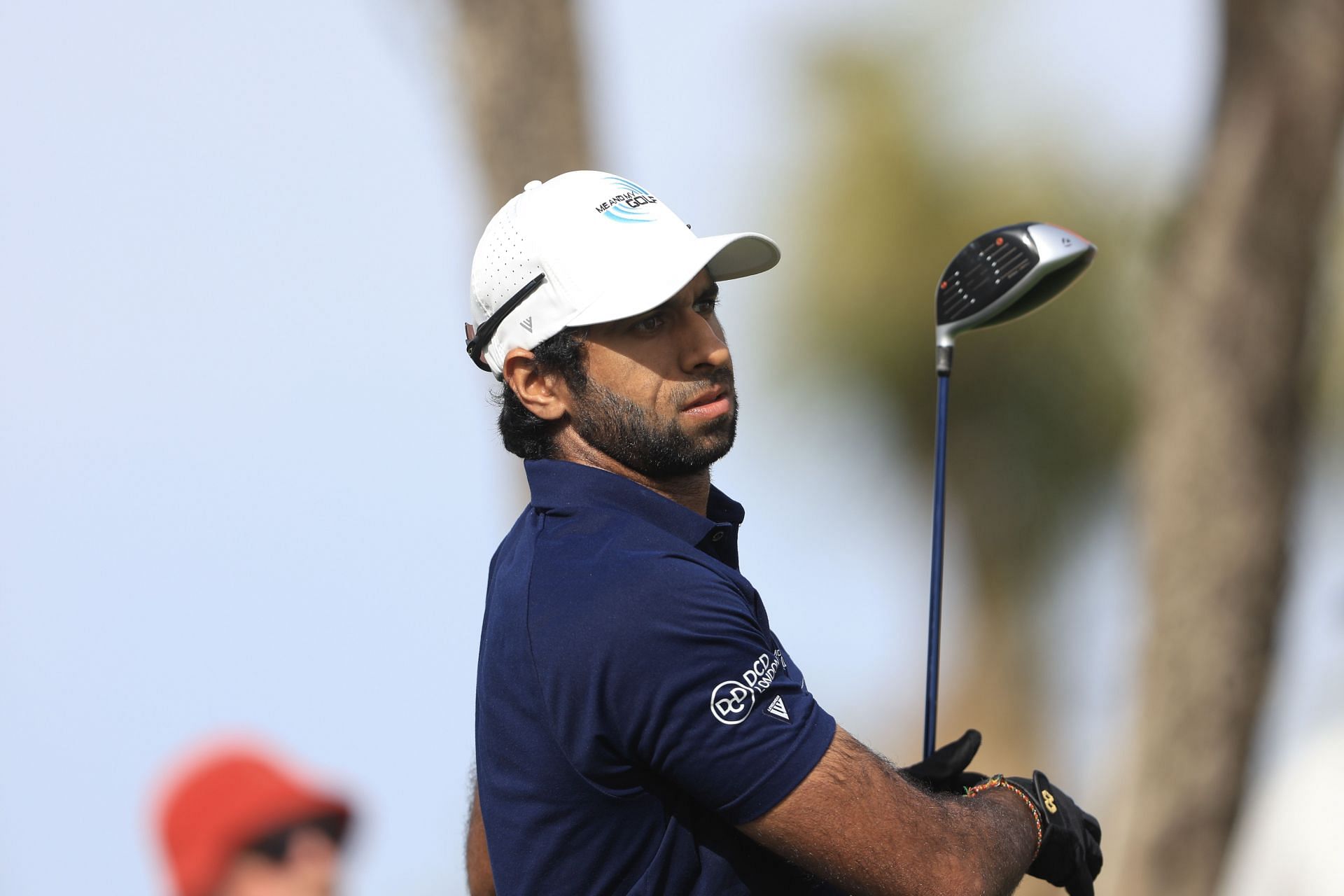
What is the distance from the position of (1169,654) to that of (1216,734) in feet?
1.85

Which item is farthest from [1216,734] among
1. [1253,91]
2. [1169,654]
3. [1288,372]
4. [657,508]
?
[657,508]

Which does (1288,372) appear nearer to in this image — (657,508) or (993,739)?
(993,739)

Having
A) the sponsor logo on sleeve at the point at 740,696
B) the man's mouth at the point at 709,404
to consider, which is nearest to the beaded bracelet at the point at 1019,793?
the sponsor logo on sleeve at the point at 740,696

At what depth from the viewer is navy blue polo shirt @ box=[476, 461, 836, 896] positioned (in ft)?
8.55

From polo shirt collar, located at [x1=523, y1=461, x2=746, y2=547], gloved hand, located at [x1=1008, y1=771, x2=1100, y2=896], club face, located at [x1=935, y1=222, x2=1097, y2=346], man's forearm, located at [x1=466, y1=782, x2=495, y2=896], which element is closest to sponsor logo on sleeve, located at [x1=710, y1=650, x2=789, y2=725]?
polo shirt collar, located at [x1=523, y1=461, x2=746, y2=547]

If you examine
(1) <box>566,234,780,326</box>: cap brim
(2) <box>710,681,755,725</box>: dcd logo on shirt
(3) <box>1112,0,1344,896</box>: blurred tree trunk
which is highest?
(1) <box>566,234,780,326</box>: cap brim

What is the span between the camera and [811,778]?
2602 mm

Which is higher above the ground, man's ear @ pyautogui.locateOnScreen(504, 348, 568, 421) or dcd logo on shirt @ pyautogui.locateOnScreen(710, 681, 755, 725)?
man's ear @ pyautogui.locateOnScreen(504, 348, 568, 421)

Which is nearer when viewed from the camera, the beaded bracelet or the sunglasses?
the beaded bracelet

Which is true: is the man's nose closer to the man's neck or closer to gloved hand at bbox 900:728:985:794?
the man's neck

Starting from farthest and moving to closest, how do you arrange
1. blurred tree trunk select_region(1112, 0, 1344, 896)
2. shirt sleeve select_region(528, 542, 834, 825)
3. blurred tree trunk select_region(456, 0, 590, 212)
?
1. blurred tree trunk select_region(1112, 0, 1344, 896)
2. blurred tree trunk select_region(456, 0, 590, 212)
3. shirt sleeve select_region(528, 542, 834, 825)

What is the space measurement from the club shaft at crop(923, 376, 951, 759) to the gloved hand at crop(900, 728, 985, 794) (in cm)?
41

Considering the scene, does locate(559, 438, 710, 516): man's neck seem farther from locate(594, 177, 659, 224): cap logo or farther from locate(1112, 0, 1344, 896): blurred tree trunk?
locate(1112, 0, 1344, 896): blurred tree trunk

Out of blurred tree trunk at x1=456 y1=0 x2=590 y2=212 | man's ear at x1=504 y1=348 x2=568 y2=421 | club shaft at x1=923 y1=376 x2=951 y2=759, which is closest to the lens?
man's ear at x1=504 y1=348 x2=568 y2=421
